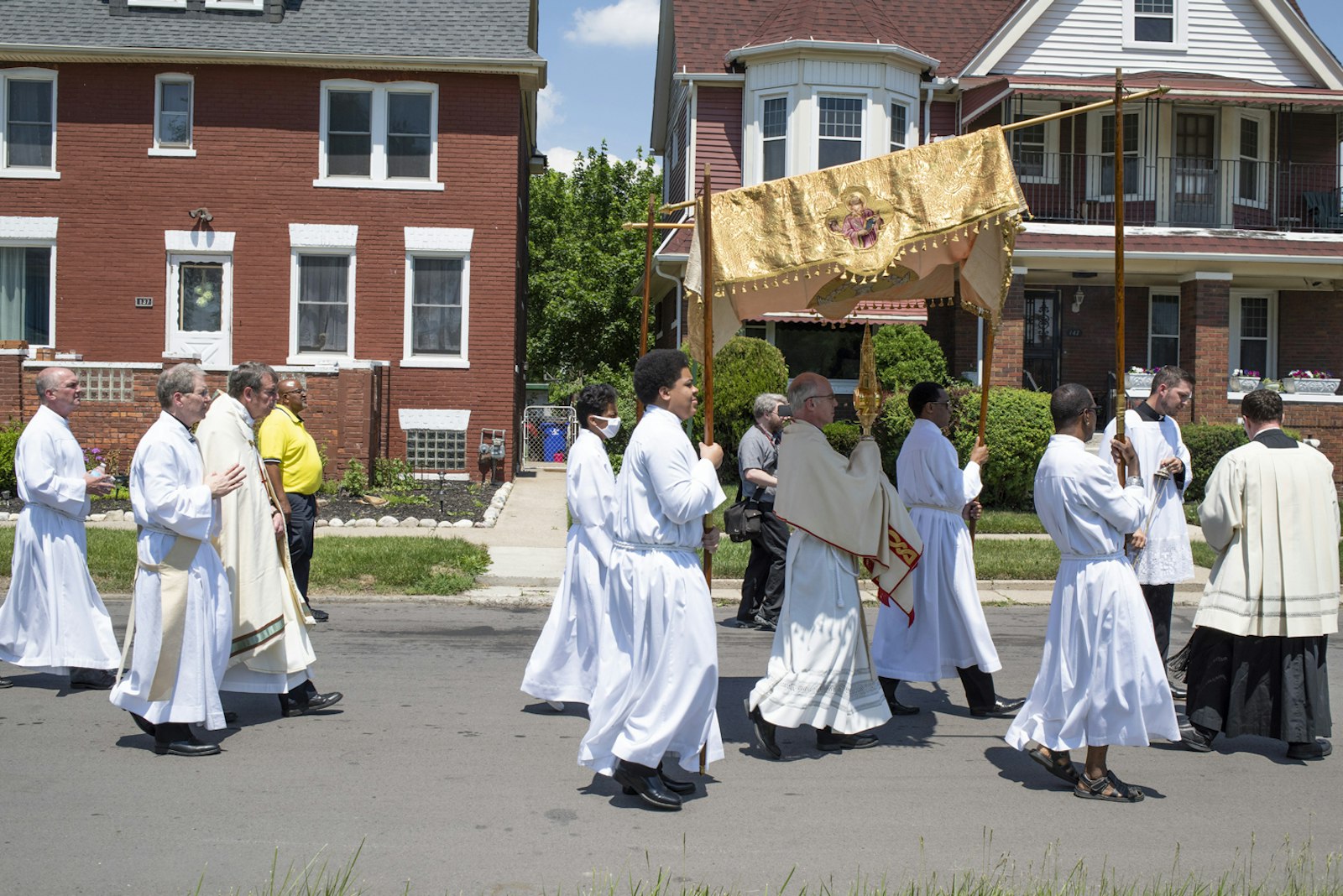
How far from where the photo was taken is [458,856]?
5062 millimetres

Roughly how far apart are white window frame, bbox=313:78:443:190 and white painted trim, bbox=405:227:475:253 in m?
0.74

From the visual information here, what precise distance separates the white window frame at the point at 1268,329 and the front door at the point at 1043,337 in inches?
139

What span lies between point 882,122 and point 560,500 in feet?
29.9

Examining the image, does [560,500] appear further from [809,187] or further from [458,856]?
[458,856]

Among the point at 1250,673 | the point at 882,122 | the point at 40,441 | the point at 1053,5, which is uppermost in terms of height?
the point at 1053,5

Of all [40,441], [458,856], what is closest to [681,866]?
[458,856]

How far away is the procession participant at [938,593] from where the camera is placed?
7.52 metres

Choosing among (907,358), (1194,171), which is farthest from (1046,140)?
(907,358)

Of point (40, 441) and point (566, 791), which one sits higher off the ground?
point (40, 441)

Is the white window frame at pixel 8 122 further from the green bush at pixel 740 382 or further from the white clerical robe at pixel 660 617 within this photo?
the white clerical robe at pixel 660 617

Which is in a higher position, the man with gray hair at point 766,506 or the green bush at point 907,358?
the green bush at point 907,358

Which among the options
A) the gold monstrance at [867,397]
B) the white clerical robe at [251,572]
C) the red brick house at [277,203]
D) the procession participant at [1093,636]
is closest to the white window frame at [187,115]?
the red brick house at [277,203]

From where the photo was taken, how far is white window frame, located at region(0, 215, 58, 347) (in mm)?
21234

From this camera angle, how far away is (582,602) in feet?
25.1
